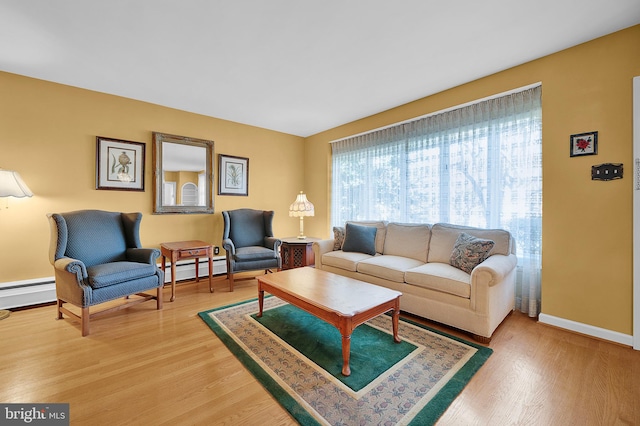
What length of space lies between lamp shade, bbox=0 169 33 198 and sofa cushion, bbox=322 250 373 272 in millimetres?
3395

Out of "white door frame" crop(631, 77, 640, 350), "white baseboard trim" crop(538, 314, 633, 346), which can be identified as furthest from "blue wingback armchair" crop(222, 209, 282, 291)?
"white door frame" crop(631, 77, 640, 350)

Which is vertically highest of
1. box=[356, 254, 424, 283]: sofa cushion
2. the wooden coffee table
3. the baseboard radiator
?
box=[356, 254, 424, 283]: sofa cushion

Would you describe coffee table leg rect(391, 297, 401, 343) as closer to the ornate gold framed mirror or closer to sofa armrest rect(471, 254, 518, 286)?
sofa armrest rect(471, 254, 518, 286)

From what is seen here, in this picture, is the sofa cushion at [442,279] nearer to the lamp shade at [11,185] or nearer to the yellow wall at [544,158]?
the yellow wall at [544,158]

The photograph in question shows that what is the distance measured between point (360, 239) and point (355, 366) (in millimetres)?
1952

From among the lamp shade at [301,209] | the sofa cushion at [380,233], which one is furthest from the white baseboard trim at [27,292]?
the sofa cushion at [380,233]

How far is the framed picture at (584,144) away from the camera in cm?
236

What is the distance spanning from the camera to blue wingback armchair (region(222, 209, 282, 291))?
11.9 ft

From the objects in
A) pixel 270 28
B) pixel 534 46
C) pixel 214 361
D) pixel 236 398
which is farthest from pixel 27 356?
pixel 534 46

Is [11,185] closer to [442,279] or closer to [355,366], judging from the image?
[355,366]

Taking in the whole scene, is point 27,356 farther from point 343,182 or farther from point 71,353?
point 343,182

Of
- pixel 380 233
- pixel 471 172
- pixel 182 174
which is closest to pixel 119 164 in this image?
pixel 182 174

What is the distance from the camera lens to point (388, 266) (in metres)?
2.95

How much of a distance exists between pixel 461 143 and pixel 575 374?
2430 mm
